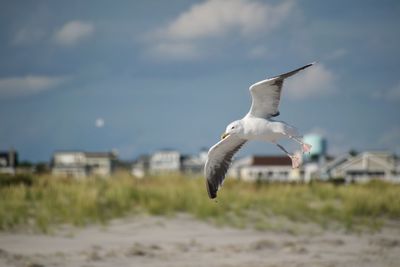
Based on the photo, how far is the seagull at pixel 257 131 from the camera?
4.65 metres

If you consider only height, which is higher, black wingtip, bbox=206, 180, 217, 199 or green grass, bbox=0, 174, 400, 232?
black wingtip, bbox=206, 180, 217, 199

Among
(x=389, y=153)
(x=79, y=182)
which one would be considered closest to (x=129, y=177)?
(x=79, y=182)

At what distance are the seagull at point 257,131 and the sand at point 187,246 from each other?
5023 millimetres

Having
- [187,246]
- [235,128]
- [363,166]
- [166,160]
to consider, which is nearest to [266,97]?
[235,128]

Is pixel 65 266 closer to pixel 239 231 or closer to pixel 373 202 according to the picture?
pixel 239 231

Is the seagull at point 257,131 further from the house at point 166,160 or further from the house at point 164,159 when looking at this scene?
the house at point 164,159

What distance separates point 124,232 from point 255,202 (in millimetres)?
3472

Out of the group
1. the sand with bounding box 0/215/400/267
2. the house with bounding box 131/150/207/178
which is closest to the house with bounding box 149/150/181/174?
the house with bounding box 131/150/207/178

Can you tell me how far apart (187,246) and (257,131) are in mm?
7481

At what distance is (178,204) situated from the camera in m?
14.4

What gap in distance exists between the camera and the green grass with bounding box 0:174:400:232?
13.7 metres

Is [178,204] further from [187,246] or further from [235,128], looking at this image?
[235,128]

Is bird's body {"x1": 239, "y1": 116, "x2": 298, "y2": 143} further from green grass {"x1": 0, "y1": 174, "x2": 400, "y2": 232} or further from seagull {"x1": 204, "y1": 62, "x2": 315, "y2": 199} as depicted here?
green grass {"x1": 0, "y1": 174, "x2": 400, "y2": 232}

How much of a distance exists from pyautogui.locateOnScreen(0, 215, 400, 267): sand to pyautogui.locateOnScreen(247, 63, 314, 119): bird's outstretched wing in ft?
19.9
